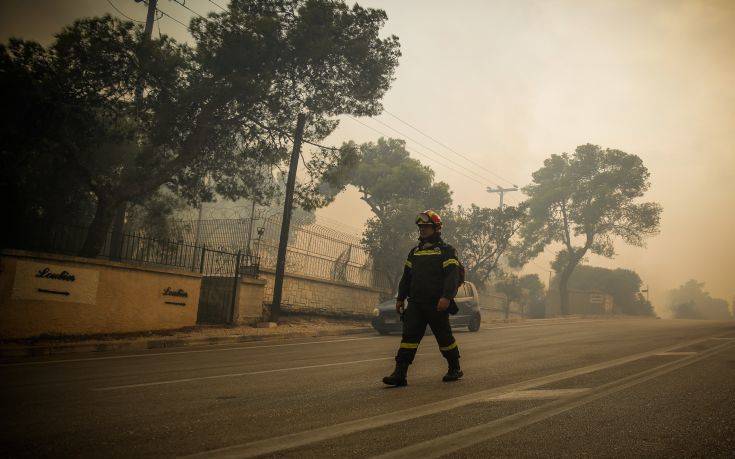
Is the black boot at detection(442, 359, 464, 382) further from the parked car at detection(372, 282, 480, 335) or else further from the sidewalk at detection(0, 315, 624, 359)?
the parked car at detection(372, 282, 480, 335)

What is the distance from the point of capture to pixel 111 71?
1652 centimetres

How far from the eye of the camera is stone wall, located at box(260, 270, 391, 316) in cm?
1931

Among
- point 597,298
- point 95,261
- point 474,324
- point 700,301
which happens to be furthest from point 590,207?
point 700,301

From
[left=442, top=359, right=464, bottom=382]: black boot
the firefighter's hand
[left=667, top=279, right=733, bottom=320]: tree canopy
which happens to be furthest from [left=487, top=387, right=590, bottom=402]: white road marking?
[left=667, top=279, right=733, bottom=320]: tree canopy

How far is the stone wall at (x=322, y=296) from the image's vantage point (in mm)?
19312

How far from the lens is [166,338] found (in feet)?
40.9

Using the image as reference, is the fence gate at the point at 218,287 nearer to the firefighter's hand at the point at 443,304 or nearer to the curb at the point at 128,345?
the curb at the point at 128,345

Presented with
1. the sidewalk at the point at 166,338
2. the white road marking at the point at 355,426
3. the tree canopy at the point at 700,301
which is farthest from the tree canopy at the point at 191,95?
the tree canopy at the point at 700,301

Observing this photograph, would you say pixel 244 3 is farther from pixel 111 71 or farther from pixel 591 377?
pixel 591 377

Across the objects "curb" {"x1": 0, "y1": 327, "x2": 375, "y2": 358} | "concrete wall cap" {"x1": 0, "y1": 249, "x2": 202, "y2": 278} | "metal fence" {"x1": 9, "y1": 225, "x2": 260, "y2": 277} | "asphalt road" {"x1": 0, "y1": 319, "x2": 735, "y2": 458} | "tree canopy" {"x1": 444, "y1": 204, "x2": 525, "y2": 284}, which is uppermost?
"tree canopy" {"x1": 444, "y1": 204, "x2": 525, "y2": 284}

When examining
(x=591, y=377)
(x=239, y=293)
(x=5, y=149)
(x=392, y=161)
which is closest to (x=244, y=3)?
(x=5, y=149)

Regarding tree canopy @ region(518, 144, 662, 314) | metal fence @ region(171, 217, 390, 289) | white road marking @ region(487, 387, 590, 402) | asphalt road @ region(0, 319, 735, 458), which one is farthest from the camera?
tree canopy @ region(518, 144, 662, 314)

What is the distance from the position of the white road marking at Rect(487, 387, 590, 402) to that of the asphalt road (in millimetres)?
15

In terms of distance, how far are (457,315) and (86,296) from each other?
11.2 meters
